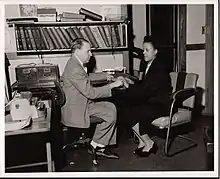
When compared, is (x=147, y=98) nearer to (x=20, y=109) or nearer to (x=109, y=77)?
(x=109, y=77)

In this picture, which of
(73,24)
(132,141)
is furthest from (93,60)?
(132,141)

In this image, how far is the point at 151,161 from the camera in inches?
65.1

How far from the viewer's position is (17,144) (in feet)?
5.30

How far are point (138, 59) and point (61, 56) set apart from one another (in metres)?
0.33

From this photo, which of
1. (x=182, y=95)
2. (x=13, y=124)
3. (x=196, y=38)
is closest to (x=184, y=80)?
(x=182, y=95)

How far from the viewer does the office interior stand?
5.29 ft

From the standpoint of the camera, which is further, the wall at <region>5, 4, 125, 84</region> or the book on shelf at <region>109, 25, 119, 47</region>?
the book on shelf at <region>109, 25, 119, 47</region>

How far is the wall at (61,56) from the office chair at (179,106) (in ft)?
0.84

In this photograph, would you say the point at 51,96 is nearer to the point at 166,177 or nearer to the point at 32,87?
the point at 32,87

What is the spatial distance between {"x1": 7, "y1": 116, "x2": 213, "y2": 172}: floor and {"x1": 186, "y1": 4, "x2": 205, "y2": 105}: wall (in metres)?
0.16

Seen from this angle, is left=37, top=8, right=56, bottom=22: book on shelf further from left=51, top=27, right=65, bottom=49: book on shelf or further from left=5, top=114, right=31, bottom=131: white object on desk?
left=5, top=114, right=31, bottom=131: white object on desk

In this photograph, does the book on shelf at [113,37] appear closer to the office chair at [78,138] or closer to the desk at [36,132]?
the office chair at [78,138]

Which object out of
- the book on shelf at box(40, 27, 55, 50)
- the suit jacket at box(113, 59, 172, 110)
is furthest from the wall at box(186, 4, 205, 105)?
the book on shelf at box(40, 27, 55, 50)

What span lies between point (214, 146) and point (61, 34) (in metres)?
0.79
